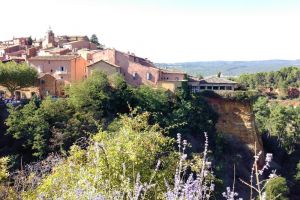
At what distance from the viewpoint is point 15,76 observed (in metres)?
34.7

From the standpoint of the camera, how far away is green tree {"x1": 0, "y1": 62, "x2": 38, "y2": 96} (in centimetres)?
3428

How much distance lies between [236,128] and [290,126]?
12347 millimetres

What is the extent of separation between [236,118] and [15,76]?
19215 millimetres

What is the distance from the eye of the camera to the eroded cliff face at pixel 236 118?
4009 cm

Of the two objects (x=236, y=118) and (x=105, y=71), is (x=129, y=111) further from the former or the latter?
(x=236, y=118)

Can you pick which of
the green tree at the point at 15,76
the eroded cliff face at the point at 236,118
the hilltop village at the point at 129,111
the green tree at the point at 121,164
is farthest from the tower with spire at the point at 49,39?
the green tree at the point at 121,164

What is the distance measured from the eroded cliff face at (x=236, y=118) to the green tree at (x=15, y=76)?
15.5 meters

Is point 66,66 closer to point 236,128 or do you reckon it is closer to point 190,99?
point 190,99

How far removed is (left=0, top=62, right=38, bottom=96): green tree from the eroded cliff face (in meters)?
15.5

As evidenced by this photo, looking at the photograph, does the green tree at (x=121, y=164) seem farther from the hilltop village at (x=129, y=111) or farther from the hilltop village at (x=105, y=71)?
the hilltop village at (x=105, y=71)

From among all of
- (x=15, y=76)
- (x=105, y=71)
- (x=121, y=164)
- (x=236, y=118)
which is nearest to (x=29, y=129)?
(x=15, y=76)

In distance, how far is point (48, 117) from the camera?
2992 cm

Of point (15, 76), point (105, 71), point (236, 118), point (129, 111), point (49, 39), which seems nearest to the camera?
point (129, 111)

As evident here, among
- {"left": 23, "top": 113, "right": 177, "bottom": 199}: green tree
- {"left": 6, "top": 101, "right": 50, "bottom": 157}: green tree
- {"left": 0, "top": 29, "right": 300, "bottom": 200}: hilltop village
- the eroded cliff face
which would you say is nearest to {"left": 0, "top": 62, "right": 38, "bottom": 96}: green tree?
{"left": 0, "top": 29, "right": 300, "bottom": 200}: hilltop village
